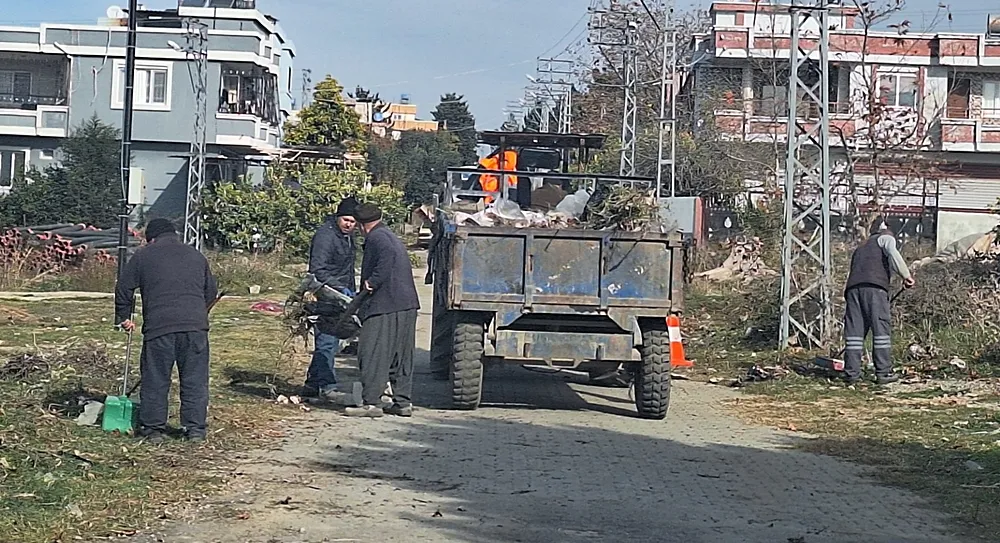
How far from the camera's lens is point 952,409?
41.7 ft

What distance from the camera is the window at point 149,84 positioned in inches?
1633

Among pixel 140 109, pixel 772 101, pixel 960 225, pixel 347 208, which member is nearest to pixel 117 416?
pixel 347 208

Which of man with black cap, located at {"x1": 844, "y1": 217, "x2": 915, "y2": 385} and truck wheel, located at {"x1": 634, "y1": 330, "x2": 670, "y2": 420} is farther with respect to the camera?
man with black cap, located at {"x1": 844, "y1": 217, "x2": 915, "y2": 385}

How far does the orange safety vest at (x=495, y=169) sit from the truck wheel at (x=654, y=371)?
2713 mm

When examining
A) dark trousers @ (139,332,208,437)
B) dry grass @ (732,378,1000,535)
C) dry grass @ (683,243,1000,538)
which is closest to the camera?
dry grass @ (732,378,1000,535)

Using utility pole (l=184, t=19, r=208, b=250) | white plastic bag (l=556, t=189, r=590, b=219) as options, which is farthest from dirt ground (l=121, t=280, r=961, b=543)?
utility pole (l=184, t=19, r=208, b=250)

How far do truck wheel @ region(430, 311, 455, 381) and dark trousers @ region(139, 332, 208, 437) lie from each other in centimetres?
362

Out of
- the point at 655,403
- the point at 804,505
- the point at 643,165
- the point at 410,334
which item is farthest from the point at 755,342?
the point at 643,165

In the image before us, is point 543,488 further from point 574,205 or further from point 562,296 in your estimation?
point 574,205

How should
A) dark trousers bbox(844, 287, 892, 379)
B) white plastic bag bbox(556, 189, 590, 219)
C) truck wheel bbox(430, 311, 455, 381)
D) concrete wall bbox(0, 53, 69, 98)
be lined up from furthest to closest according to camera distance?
concrete wall bbox(0, 53, 69, 98) → dark trousers bbox(844, 287, 892, 379) → truck wheel bbox(430, 311, 455, 381) → white plastic bag bbox(556, 189, 590, 219)

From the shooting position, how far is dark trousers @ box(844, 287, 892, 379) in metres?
14.3

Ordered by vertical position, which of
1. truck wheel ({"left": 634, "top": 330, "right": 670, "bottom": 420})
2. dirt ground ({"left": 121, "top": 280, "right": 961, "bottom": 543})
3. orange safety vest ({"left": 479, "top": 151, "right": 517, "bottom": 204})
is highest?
orange safety vest ({"left": 479, "top": 151, "right": 517, "bottom": 204})

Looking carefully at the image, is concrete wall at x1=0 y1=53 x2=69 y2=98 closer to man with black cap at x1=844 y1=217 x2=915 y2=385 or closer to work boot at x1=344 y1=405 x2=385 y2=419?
man with black cap at x1=844 y1=217 x2=915 y2=385

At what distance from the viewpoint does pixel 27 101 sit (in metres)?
43.0
